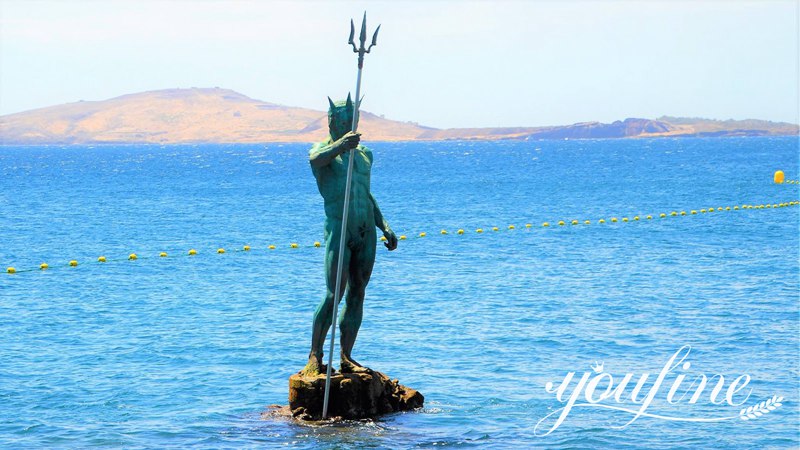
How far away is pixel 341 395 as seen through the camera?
15.8 m

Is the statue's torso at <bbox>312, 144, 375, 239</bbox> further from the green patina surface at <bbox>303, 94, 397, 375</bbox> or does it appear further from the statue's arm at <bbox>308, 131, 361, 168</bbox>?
the statue's arm at <bbox>308, 131, 361, 168</bbox>

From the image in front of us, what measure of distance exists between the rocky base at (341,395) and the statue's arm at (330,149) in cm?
269

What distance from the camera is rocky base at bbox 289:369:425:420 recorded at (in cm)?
1576

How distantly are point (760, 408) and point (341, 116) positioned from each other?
25.5 ft

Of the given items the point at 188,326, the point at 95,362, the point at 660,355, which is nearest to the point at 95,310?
the point at 188,326

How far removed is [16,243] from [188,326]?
25.5 m

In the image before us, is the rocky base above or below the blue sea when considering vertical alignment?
above

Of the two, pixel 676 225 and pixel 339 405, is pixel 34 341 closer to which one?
pixel 339 405

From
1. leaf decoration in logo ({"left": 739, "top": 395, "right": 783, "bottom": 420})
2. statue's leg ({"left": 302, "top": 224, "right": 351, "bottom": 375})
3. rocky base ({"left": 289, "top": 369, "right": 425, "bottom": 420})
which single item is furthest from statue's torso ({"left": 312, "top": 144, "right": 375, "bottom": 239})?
leaf decoration in logo ({"left": 739, "top": 395, "right": 783, "bottom": 420})

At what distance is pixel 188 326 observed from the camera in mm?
26516

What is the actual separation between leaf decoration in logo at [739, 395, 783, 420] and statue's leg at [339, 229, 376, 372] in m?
5.89

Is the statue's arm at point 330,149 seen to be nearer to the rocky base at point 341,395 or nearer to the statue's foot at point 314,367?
the statue's foot at point 314,367

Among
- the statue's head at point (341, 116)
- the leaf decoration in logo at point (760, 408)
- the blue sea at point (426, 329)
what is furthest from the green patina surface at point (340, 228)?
the leaf decoration in logo at point (760, 408)

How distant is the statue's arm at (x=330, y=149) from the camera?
15.0 metres
